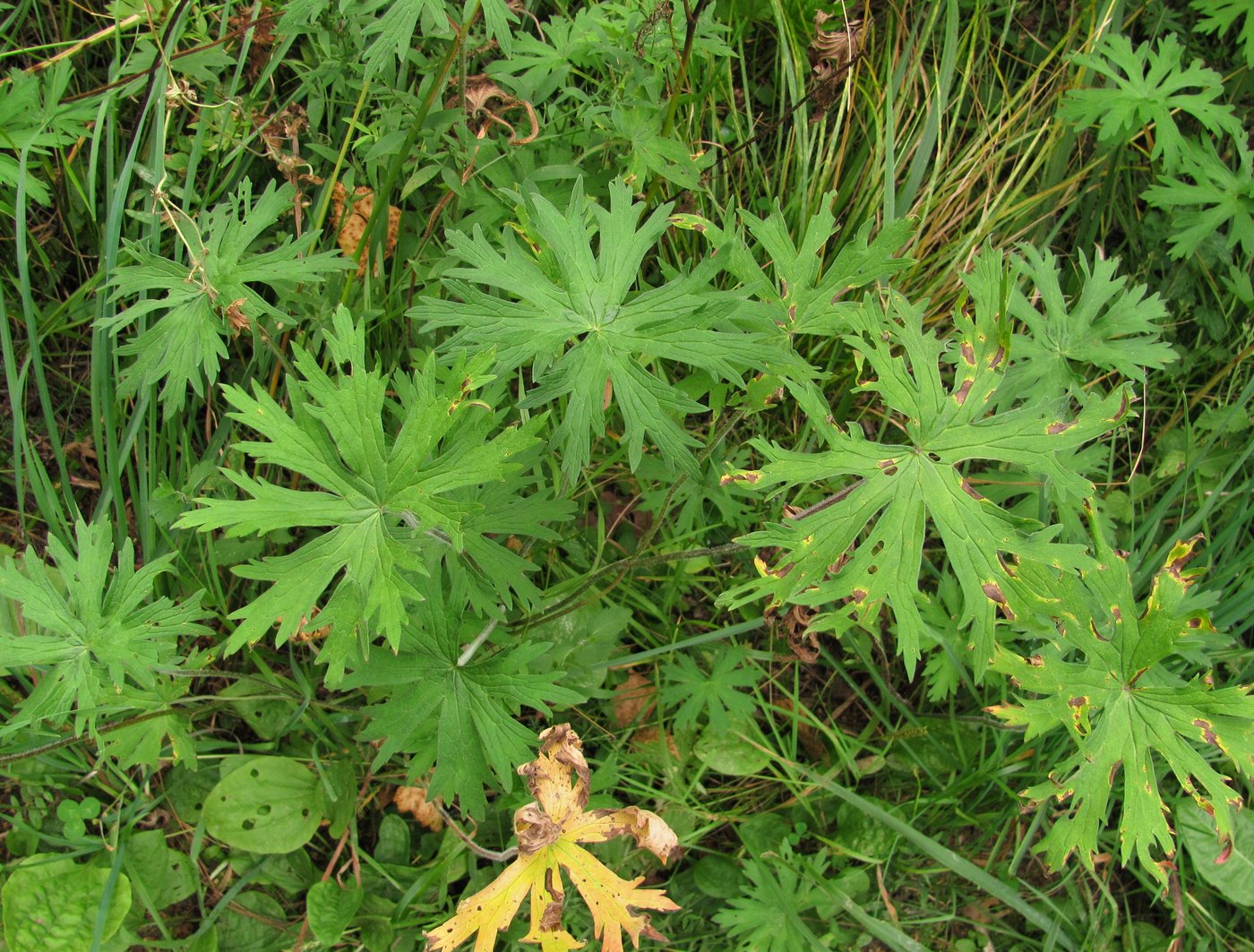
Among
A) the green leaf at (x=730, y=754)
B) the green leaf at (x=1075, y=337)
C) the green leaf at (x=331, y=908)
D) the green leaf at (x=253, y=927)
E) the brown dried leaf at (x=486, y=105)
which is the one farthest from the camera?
the green leaf at (x=730, y=754)

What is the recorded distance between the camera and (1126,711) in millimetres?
2209

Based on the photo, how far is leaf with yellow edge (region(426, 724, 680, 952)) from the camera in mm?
2008

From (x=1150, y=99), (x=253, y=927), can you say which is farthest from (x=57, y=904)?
(x=1150, y=99)

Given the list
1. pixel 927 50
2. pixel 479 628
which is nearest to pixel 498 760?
pixel 479 628

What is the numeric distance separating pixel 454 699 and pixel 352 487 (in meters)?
0.63

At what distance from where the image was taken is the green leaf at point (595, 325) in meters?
1.91

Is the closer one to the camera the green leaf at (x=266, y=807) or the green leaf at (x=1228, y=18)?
the green leaf at (x=266, y=807)

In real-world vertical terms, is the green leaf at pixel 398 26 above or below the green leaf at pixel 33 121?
above

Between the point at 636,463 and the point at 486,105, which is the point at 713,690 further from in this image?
the point at 486,105

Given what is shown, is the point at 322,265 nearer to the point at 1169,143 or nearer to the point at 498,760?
the point at 498,760

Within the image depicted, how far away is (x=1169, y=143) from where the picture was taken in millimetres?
3035

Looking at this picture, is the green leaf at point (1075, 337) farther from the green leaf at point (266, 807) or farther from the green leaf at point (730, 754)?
the green leaf at point (266, 807)

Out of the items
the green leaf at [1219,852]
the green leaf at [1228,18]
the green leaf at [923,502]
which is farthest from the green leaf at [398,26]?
the green leaf at [1219,852]

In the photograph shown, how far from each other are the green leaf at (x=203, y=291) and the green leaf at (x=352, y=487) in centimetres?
49
